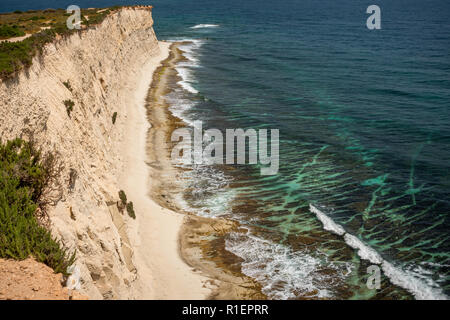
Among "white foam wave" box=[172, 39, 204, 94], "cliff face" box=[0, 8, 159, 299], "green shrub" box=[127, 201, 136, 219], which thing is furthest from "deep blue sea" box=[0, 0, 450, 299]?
"cliff face" box=[0, 8, 159, 299]

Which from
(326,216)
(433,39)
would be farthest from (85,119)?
(433,39)

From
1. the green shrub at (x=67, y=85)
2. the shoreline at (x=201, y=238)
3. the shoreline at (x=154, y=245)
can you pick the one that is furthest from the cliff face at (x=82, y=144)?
the shoreline at (x=201, y=238)

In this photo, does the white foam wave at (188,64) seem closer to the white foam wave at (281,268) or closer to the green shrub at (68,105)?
the green shrub at (68,105)

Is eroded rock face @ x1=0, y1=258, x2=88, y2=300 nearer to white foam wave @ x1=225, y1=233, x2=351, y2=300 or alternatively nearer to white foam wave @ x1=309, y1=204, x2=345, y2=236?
white foam wave @ x1=225, y1=233, x2=351, y2=300

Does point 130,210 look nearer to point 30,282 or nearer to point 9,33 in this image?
point 30,282

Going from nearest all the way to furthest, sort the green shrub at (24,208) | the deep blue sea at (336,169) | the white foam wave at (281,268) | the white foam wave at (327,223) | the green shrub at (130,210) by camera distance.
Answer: the green shrub at (24,208)
the white foam wave at (281,268)
the deep blue sea at (336,169)
the green shrub at (130,210)
the white foam wave at (327,223)

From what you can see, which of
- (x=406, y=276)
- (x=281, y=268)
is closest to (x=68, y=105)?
(x=281, y=268)
